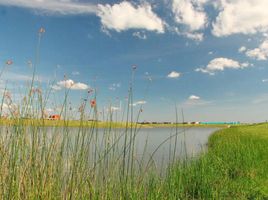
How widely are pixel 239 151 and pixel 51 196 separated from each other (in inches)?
320

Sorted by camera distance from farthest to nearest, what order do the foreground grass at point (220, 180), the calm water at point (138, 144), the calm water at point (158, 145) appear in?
the foreground grass at point (220, 180), the calm water at point (158, 145), the calm water at point (138, 144)

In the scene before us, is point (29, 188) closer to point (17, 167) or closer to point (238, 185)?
point (17, 167)

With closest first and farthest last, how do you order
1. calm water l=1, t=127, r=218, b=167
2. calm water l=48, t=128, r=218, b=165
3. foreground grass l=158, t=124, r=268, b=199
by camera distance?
calm water l=1, t=127, r=218, b=167 → calm water l=48, t=128, r=218, b=165 → foreground grass l=158, t=124, r=268, b=199

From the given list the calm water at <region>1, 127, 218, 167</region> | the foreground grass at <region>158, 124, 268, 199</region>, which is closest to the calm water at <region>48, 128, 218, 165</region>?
the calm water at <region>1, 127, 218, 167</region>

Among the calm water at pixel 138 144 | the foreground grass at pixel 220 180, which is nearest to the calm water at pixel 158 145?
the calm water at pixel 138 144

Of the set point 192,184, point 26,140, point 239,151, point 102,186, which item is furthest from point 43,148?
point 239,151

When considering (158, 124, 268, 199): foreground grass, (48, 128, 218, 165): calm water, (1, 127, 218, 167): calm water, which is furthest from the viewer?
(158, 124, 268, 199): foreground grass

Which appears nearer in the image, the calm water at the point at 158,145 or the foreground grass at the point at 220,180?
the calm water at the point at 158,145

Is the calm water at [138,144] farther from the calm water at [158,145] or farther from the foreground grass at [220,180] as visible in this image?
the foreground grass at [220,180]

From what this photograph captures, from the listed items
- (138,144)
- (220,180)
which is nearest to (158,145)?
(138,144)

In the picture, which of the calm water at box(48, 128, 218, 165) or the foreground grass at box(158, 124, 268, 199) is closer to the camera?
the calm water at box(48, 128, 218, 165)

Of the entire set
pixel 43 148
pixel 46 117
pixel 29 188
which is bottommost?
pixel 29 188

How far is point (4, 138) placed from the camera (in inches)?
193

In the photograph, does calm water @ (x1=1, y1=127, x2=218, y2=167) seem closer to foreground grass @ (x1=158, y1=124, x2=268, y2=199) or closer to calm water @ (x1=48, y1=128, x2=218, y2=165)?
calm water @ (x1=48, y1=128, x2=218, y2=165)
